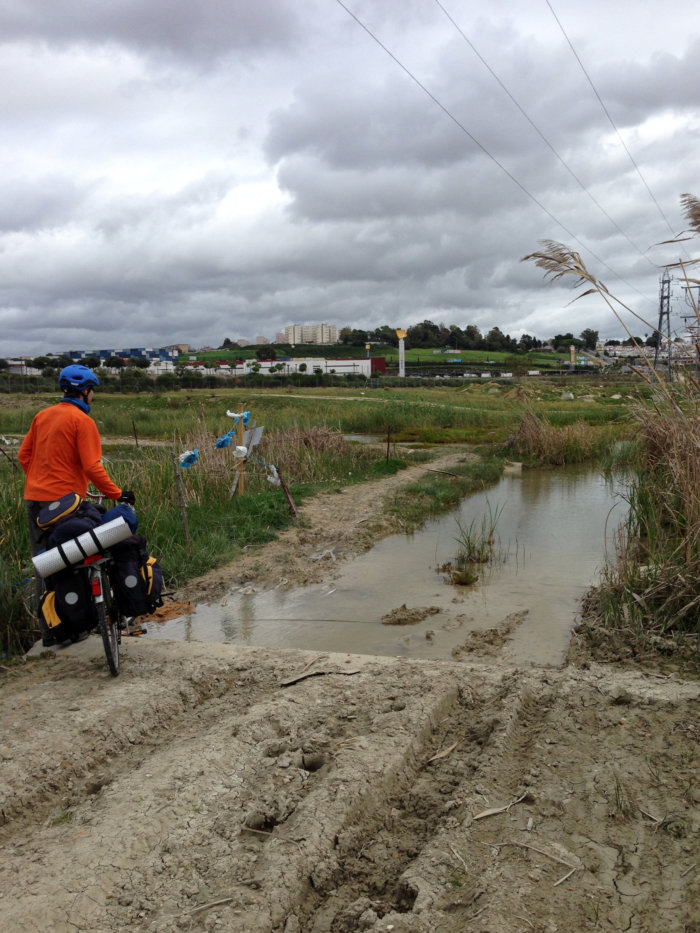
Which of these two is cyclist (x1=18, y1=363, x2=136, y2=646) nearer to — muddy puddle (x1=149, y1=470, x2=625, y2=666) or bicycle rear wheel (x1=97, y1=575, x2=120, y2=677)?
bicycle rear wheel (x1=97, y1=575, x2=120, y2=677)

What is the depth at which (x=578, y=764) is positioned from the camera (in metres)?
3.52

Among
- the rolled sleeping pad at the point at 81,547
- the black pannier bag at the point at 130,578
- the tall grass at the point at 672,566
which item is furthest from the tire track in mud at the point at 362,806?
the tall grass at the point at 672,566

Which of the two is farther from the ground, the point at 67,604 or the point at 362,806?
the point at 67,604

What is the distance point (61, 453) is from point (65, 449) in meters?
0.04

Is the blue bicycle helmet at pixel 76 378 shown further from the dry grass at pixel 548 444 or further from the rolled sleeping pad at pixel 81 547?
the dry grass at pixel 548 444

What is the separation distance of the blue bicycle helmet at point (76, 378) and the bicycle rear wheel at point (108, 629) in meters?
1.32

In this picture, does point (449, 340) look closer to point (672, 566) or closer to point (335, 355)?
point (335, 355)

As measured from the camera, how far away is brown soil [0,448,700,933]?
8.67 ft

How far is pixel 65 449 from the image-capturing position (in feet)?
15.9

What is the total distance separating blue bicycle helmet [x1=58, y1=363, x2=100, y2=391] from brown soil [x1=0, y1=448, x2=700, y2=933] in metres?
1.97

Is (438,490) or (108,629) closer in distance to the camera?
(108,629)

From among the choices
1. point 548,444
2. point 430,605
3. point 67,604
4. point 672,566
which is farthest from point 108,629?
point 548,444

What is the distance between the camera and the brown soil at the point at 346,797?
2.64 m

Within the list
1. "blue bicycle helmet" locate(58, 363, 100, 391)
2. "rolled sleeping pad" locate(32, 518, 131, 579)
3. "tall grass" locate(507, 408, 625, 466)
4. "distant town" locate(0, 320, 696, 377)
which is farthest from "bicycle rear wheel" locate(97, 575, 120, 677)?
"distant town" locate(0, 320, 696, 377)
